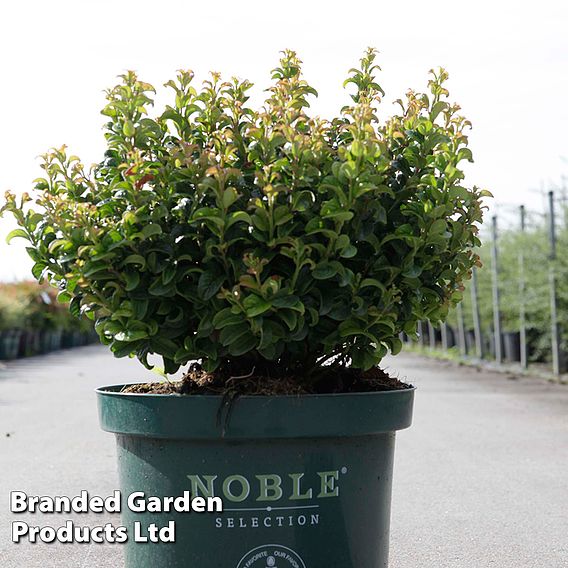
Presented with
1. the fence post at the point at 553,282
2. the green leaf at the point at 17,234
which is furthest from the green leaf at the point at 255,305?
the fence post at the point at 553,282

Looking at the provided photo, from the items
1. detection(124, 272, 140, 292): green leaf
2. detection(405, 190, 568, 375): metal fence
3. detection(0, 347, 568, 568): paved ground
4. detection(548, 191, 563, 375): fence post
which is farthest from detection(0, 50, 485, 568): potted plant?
detection(548, 191, 563, 375): fence post

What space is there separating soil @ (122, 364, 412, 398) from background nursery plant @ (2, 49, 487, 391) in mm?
47

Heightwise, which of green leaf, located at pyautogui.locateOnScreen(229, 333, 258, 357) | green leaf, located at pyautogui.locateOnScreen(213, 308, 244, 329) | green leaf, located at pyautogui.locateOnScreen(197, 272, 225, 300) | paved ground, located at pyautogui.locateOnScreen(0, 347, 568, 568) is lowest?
paved ground, located at pyautogui.locateOnScreen(0, 347, 568, 568)

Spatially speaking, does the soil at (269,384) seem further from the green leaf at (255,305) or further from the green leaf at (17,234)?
the green leaf at (17,234)

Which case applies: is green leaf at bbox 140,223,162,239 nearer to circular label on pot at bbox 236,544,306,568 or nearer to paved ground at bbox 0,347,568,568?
circular label on pot at bbox 236,544,306,568

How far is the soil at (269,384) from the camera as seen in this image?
2797 mm

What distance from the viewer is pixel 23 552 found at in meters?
4.88

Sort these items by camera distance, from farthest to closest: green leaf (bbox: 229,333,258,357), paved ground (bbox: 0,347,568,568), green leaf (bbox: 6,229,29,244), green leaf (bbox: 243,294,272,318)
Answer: paved ground (bbox: 0,347,568,568)
green leaf (bbox: 6,229,29,244)
green leaf (bbox: 229,333,258,357)
green leaf (bbox: 243,294,272,318)

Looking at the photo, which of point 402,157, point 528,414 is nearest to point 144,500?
point 402,157

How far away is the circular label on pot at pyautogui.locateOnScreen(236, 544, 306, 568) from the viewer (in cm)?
267

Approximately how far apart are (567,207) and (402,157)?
13.5 m

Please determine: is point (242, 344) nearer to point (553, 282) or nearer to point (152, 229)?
point (152, 229)

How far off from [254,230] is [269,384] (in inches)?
17.0

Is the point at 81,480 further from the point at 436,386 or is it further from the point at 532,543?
the point at 436,386
